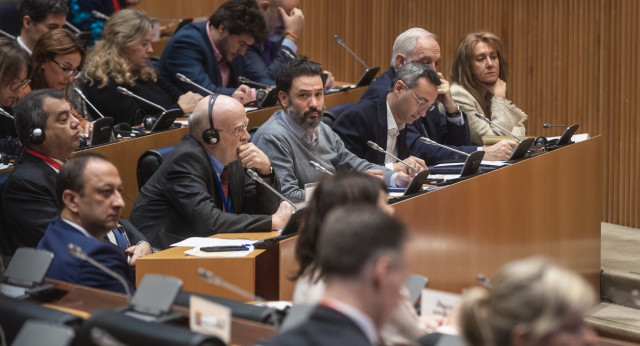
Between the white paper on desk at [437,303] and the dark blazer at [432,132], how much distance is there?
94.5 inches

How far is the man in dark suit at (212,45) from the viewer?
17.2ft

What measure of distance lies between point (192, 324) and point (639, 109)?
4.16 metres

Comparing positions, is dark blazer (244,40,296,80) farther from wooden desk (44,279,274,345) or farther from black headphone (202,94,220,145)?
wooden desk (44,279,274,345)

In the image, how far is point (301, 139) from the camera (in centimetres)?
385

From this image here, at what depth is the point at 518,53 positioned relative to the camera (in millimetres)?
5918

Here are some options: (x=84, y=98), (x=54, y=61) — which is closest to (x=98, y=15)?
(x=84, y=98)

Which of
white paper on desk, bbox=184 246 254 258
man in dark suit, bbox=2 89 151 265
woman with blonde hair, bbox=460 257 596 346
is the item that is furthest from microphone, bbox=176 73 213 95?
woman with blonde hair, bbox=460 257 596 346

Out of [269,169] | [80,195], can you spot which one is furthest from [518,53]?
[80,195]

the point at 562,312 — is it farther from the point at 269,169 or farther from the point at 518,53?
the point at 518,53

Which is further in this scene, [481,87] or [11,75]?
[481,87]

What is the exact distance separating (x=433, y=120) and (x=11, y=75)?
6.52 feet

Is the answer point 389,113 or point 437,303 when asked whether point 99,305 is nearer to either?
point 437,303

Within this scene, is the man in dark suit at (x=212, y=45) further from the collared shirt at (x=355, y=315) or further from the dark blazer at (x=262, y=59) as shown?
the collared shirt at (x=355, y=315)

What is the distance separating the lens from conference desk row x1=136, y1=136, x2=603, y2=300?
2693 mm
